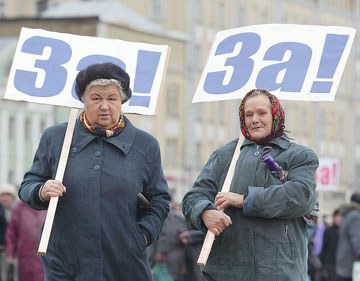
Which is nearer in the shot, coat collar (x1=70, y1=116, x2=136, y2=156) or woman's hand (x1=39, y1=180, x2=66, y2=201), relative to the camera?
woman's hand (x1=39, y1=180, x2=66, y2=201)

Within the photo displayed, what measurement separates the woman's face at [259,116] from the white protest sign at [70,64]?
0.83 metres

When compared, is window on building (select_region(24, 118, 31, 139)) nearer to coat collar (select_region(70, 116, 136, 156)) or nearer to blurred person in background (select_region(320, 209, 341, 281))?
blurred person in background (select_region(320, 209, 341, 281))

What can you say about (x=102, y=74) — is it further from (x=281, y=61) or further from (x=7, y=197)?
(x=7, y=197)

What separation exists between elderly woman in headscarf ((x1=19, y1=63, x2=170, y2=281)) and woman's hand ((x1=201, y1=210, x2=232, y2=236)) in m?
0.39

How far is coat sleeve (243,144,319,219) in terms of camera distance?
780 centimetres

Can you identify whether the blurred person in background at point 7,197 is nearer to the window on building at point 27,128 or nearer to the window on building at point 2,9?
the window on building at point 27,128

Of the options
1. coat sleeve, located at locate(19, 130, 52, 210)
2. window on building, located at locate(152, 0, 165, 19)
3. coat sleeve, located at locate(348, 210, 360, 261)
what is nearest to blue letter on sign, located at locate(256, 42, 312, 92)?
coat sleeve, located at locate(19, 130, 52, 210)

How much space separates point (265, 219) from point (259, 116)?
0.54 meters

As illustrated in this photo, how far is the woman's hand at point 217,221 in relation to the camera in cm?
784

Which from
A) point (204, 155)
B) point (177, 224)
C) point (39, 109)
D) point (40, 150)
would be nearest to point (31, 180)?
point (40, 150)

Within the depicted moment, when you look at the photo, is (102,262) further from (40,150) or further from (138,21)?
(138,21)

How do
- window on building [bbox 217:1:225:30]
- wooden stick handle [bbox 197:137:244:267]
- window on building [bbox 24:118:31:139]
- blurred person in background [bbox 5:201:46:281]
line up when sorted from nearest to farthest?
wooden stick handle [bbox 197:137:244:267]
blurred person in background [bbox 5:201:46:281]
window on building [bbox 24:118:31:139]
window on building [bbox 217:1:225:30]

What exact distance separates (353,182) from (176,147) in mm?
21700

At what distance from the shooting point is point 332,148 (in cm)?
8262
